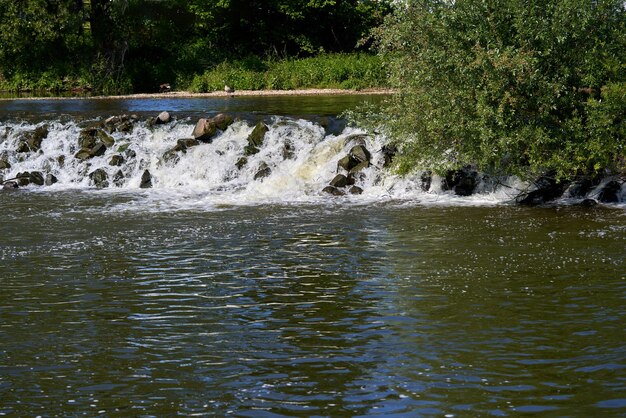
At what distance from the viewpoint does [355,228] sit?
18906mm

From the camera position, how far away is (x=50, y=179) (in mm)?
27750

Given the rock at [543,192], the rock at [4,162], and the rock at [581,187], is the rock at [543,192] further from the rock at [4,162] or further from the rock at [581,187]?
the rock at [4,162]

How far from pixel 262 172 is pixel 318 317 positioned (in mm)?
13674

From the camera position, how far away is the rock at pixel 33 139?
29.7 metres

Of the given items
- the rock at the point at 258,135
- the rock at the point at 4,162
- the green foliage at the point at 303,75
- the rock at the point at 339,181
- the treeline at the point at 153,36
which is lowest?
the rock at the point at 339,181

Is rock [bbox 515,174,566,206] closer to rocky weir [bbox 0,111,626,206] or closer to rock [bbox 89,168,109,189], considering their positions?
rocky weir [bbox 0,111,626,206]

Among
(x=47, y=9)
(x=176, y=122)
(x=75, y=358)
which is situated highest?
(x=47, y=9)

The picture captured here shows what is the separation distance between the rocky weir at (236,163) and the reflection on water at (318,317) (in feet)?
11.1

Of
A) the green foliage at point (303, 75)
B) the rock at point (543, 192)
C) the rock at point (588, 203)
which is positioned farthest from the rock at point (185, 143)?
the green foliage at point (303, 75)

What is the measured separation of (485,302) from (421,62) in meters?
9.21

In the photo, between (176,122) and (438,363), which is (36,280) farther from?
(176,122)

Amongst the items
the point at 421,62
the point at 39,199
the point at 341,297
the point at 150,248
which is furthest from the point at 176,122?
the point at 341,297

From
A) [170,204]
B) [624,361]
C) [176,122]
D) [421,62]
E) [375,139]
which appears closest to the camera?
[624,361]

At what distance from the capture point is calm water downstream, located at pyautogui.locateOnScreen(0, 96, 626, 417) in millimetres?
9555
